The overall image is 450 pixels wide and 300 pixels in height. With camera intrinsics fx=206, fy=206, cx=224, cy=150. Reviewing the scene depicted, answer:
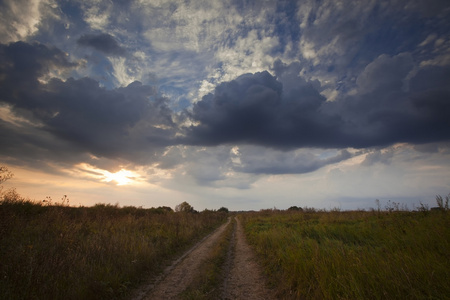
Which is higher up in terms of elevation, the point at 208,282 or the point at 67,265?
the point at 67,265

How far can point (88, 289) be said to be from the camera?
19.6ft

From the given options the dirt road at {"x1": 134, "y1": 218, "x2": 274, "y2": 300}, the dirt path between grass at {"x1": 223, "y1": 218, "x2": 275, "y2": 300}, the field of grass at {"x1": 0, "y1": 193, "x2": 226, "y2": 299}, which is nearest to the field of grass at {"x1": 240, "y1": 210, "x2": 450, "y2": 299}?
the dirt path between grass at {"x1": 223, "y1": 218, "x2": 275, "y2": 300}

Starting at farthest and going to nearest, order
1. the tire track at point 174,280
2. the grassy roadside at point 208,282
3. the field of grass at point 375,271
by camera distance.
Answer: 1. the tire track at point 174,280
2. the grassy roadside at point 208,282
3. the field of grass at point 375,271

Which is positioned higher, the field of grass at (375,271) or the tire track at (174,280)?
the field of grass at (375,271)

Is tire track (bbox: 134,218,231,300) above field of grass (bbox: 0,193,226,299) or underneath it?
underneath

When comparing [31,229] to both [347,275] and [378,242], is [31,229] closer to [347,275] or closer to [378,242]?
[347,275]

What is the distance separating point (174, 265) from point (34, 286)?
535cm

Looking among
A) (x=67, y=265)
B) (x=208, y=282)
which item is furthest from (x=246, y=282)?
(x=67, y=265)

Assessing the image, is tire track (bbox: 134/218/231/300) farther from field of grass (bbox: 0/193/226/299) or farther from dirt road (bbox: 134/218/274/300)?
field of grass (bbox: 0/193/226/299)

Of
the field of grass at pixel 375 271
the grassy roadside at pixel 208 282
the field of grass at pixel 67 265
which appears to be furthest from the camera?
the grassy roadside at pixel 208 282

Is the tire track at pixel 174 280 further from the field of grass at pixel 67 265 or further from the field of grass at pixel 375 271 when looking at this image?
the field of grass at pixel 375 271

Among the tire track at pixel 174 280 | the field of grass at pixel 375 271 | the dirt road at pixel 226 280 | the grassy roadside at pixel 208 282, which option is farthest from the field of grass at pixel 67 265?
the field of grass at pixel 375 271

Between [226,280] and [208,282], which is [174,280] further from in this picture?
[226,280]

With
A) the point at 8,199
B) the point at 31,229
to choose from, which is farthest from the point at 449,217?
the point at 8,199
